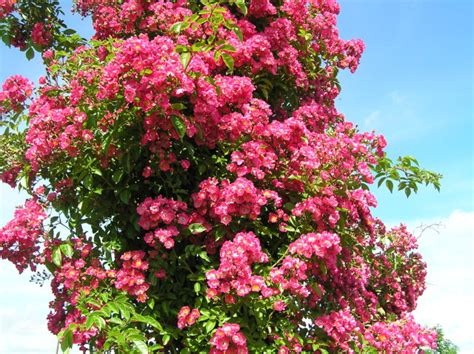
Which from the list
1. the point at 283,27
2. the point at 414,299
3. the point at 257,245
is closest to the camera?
the point at 257,245

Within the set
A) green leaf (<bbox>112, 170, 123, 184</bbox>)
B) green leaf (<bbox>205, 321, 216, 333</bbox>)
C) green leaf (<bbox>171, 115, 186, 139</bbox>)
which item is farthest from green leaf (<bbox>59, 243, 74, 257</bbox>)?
green leaf (<bbox>171, 115, 186, 139</bbox>)

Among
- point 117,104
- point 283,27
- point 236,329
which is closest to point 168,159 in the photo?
point 117,104

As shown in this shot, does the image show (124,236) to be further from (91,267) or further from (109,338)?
(109,338)

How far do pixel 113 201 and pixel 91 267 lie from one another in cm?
57

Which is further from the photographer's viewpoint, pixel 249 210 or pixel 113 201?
pixel 113 201

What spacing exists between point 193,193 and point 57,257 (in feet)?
3.79

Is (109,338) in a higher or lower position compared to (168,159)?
lower

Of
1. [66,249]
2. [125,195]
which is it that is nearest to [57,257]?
[66,249]

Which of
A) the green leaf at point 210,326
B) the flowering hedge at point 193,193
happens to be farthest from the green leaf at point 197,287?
the green leaf at point 210,326

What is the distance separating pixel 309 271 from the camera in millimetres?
4262

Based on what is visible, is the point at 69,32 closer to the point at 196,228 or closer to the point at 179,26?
the point at 179,26

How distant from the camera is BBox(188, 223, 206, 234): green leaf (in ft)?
13.0

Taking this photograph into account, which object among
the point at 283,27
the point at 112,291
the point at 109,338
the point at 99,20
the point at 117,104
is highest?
the point at 99,20

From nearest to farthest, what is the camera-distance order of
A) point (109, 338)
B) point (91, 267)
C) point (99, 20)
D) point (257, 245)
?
point (109, 338), point (257, 245), point (91, 267), point (99, 20)
